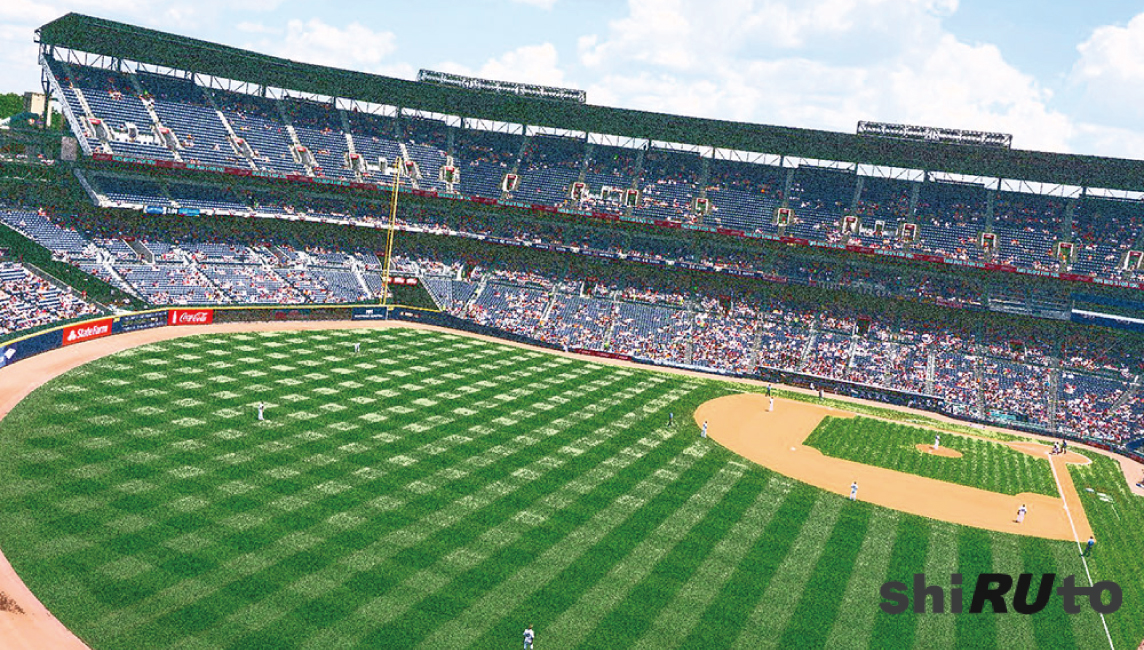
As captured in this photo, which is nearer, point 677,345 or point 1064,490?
point 1064,490

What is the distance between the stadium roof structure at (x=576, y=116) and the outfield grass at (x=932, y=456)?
87.4 feet

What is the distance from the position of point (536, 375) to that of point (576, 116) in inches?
1251

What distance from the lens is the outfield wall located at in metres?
43.3

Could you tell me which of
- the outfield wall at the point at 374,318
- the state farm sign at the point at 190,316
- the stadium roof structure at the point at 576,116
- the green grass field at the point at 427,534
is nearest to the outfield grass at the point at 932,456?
the green grass field at the point at 427,534

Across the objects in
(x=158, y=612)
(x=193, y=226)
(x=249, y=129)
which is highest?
(x=249, y=129)

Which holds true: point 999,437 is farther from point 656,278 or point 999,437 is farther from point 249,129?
point 249,129

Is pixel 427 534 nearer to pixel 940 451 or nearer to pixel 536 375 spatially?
pixel 536 375

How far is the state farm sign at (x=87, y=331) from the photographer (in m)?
43.2

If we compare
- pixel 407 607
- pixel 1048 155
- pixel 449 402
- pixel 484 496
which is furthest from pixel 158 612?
pixel 1048 155

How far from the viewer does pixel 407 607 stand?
67.6 ft

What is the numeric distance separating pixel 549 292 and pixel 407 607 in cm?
5360

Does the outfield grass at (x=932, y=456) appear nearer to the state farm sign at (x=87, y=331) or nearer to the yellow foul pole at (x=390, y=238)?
the yellow foul pole at (x=390, y=238)

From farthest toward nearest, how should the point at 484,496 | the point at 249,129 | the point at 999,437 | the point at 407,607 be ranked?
the point at 249,129 < the point at 999,437 < the point at 484,496 < the point at 407,607

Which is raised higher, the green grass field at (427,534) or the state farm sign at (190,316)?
the state farm sign at (190,316)
